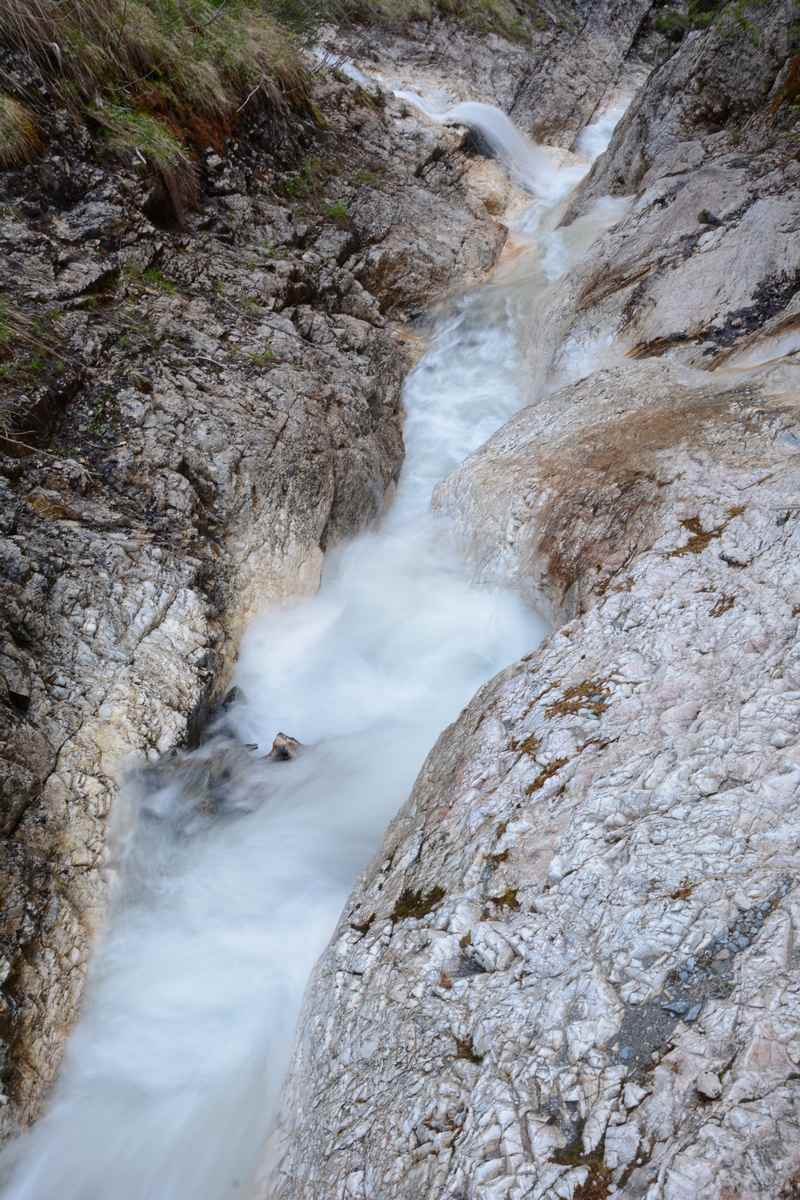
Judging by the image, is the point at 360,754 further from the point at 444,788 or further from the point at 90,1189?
the point at 90,1189

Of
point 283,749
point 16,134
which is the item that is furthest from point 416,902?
point 16,134

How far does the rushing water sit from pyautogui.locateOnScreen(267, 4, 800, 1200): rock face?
512 millimetres

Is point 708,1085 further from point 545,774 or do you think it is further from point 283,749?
point 283,749

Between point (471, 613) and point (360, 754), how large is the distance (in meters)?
1.44

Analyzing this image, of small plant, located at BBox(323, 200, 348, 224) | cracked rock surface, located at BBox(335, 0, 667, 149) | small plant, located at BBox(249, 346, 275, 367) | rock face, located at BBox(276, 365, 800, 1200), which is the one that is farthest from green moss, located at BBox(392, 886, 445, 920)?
cracked rock surface, located at BBox(335, 0, 667, 149)

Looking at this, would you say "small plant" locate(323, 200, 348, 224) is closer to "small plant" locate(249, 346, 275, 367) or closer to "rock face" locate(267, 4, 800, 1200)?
"small plant" locate(249, 346, 275, 367)

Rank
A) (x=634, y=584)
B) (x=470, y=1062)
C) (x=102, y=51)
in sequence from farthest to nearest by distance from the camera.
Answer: (x=102, y=51), (x=634, y=584), (x=470, y=1062)

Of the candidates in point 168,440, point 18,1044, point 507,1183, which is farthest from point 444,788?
point 168,440

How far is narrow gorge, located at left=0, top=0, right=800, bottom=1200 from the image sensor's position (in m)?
2.25

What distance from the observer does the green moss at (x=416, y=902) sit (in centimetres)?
289

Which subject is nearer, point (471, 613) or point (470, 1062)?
point (470, 1062)

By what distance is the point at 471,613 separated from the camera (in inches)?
219

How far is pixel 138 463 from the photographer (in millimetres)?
5250

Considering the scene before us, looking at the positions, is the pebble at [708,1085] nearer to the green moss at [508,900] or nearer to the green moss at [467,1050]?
the green moss at [467,1050]
